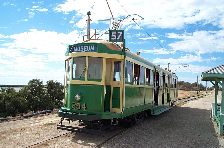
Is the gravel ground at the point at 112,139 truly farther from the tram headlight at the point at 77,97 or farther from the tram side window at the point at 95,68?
the tram side window at the point at 95,68

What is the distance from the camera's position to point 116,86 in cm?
1211

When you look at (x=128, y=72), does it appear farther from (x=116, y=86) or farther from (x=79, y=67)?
(x=79, y=67)

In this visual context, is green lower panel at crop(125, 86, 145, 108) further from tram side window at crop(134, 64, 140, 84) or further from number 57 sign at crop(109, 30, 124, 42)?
number 57 sign at crop(109, 30, 124, 42)

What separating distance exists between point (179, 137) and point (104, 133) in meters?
2.96

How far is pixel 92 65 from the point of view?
464 inches

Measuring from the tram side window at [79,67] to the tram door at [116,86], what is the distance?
1.17 m

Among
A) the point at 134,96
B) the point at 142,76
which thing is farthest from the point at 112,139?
the point at 142,76

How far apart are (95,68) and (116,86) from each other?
109 centimetres

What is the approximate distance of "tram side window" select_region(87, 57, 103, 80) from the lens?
11.7m

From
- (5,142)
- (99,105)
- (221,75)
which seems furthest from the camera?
(221,75)

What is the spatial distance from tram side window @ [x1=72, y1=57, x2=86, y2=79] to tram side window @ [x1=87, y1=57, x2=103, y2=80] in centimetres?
22

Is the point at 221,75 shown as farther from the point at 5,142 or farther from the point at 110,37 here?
the point at 5,142

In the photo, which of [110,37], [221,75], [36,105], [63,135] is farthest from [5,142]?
Result: [36,105]

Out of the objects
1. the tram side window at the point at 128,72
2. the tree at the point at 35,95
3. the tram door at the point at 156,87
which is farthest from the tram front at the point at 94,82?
the tree at the point at 35,95
